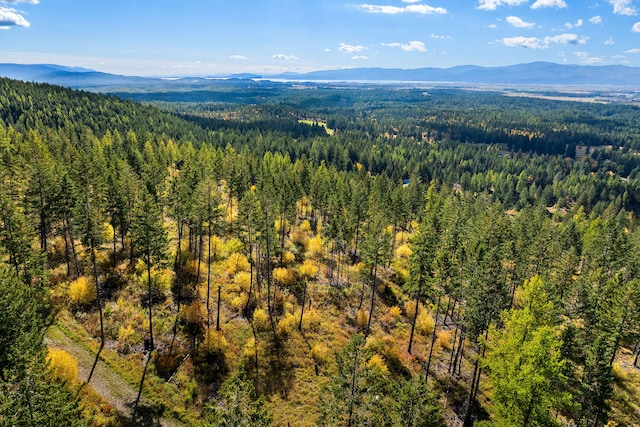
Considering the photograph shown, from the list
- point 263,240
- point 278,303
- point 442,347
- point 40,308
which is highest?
point 263,240

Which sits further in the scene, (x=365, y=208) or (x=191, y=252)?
(x=365, y=208)

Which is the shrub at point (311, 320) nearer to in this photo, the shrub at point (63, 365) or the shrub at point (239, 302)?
the shrub at point (239, 302)

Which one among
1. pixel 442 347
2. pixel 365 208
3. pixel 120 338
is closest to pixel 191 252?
pixel 120 338

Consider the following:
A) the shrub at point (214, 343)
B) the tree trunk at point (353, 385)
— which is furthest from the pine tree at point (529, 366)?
the shrub at point (214, 343)

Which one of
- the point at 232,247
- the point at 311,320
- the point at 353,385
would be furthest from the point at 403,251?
the point at 353,385

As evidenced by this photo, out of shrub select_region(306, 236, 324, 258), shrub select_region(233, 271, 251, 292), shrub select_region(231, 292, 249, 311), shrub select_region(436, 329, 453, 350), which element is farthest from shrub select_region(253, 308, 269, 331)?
shrub select_region(436, 329, 453, 350)

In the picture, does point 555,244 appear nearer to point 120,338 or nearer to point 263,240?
point 263,240

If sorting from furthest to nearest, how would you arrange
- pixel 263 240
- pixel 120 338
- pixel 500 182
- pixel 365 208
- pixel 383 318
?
pixel 500 182 < pixel 365 208 < pixel 383 318 < pixel 263 240 < pixel 120 338

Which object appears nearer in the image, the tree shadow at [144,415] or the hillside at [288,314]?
the hillside at [288,314]
